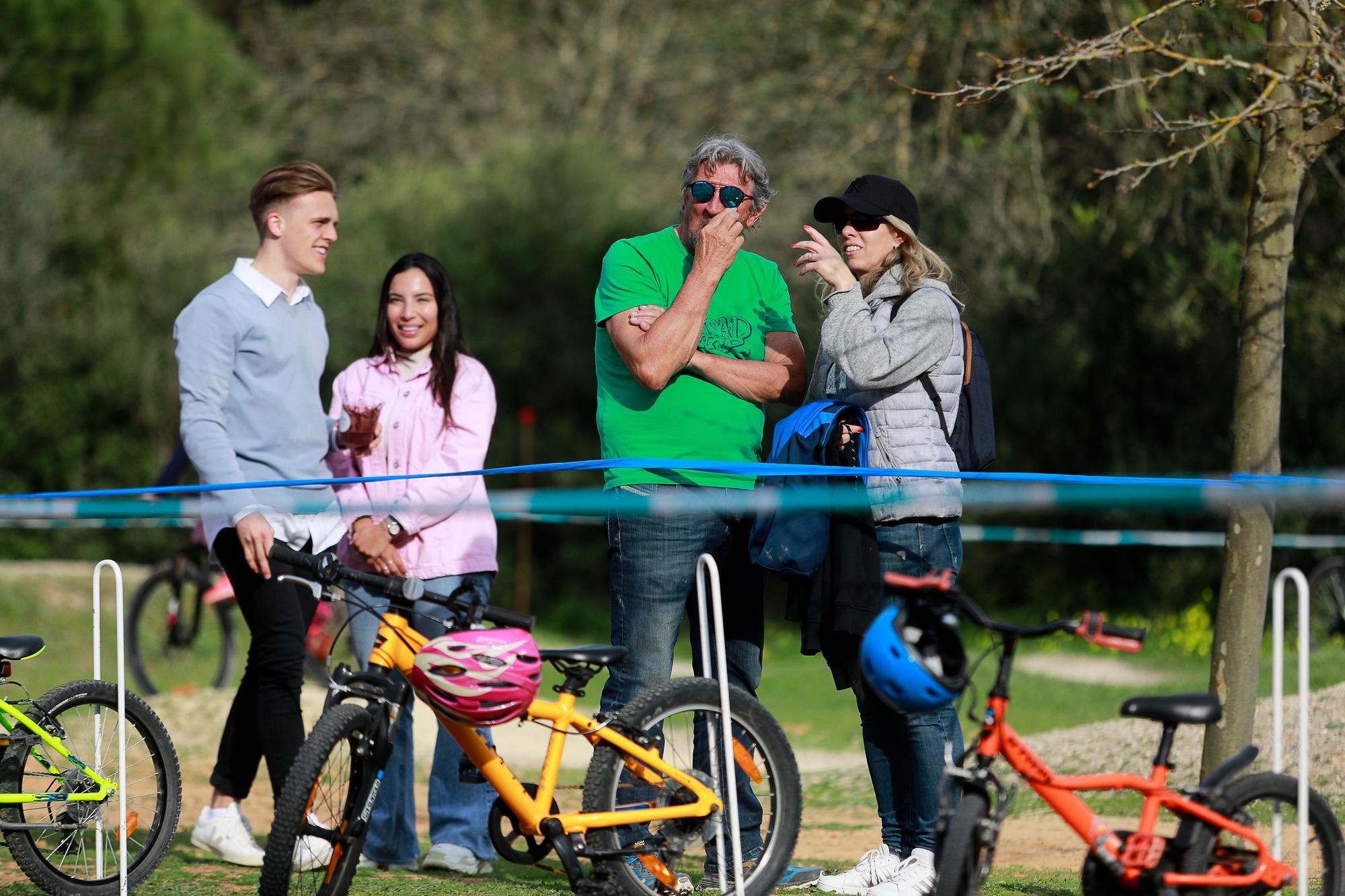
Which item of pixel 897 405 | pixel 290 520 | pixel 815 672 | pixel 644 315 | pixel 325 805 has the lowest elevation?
pixel 815 672

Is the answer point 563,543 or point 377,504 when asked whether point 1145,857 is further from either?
point 563,543

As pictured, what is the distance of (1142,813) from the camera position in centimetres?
370

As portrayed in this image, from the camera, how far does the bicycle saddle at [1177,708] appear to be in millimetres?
3619

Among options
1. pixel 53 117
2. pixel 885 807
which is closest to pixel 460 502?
pixel 885 807

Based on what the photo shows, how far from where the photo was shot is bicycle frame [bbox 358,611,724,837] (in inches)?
165

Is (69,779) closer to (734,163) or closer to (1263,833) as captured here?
(734,163)

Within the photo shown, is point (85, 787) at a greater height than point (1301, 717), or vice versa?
point (1301, 717)

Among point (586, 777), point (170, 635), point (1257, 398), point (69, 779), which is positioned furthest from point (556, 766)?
point (170, 635)

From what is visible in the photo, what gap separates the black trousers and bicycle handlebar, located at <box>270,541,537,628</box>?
2.26 ft

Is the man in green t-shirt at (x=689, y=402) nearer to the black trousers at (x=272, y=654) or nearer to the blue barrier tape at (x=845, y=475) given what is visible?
the blue barrier tape at (x=845, y=475)

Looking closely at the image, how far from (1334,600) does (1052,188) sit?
12.2 ft

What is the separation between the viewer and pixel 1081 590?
1479 centimetres

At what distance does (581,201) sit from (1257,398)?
15510 millimetres

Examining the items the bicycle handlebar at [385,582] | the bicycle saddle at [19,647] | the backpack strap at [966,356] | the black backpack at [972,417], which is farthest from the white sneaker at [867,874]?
the bicycle saddle at [19,647]
